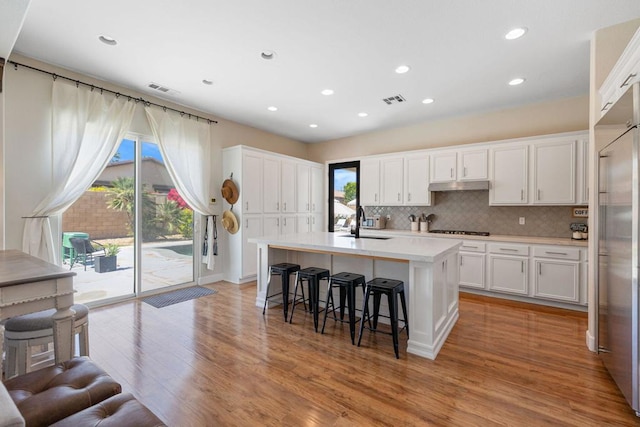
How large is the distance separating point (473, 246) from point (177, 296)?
4.37 m

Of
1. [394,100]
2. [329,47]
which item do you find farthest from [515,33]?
[394,100]

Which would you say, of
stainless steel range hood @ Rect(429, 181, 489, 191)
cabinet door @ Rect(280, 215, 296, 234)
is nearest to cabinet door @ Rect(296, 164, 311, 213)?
cabinet door @ Rect(280, 215, 296, 234)

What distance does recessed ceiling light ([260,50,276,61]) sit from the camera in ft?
9.95

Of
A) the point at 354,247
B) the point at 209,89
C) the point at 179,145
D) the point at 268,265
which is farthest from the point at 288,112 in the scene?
the point at 354,247

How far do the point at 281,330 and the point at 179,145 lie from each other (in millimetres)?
3163

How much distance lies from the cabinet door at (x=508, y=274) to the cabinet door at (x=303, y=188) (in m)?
3.53

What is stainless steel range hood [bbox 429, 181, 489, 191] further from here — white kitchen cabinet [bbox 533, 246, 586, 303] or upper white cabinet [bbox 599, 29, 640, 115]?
upper white cabinet [bbox 599, 29, 640, 115]

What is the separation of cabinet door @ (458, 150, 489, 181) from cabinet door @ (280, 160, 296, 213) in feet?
9.96

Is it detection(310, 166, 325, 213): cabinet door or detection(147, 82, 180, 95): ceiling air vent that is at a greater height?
detection(147, 82, 180, 95): ceiling air vent

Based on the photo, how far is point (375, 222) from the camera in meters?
5.87

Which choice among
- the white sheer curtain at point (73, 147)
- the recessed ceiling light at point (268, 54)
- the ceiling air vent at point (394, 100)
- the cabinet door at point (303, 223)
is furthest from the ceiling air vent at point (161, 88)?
the cabinet door at point (303, 223)

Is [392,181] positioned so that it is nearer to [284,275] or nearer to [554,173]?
[554,173]

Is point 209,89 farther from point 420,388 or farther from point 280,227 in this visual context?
point 420,388

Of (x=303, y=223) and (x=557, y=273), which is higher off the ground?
(x=303, y=223)
